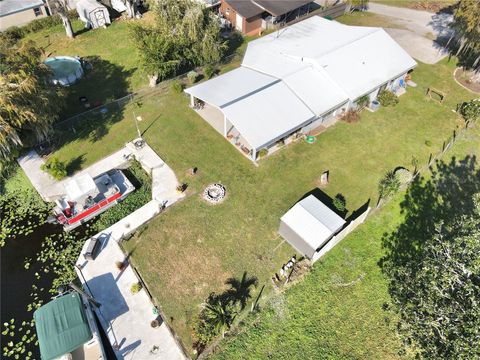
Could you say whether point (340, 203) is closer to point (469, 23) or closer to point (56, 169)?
point (56, 169)

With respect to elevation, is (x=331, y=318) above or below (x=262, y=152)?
below

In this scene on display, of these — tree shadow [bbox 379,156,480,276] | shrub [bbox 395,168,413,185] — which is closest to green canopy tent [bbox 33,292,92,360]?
tree shadow [bbox 379,156,480,276]

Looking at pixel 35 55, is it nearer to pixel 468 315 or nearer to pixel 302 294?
pixel 302 294

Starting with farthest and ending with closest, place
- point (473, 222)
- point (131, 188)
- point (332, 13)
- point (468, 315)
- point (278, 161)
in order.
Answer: point (332, 13) → point (278, 161) → point (131, 188) → point (473, 222) → point (468, 315)

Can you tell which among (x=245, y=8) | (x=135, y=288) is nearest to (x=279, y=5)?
(x=245, y=8)

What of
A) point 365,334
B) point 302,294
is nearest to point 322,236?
point 302,294

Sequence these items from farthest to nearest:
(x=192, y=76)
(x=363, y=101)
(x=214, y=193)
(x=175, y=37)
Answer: (x=192, y=76), (x=175, y=37), (x=363, y=101), (x=214, y=193)
